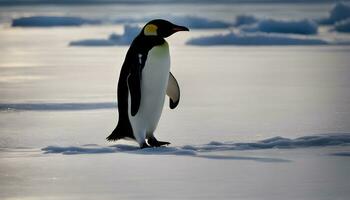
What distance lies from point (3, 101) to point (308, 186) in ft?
15.3

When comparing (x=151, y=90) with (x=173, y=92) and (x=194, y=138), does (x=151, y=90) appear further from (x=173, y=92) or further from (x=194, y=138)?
(x=173, y=92)

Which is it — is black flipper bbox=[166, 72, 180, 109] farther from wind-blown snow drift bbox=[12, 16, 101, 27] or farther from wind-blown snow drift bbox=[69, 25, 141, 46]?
wind-blown snow drift bbox=[12, 16, 101, 27]

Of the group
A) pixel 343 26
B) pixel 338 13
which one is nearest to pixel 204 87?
pixel 343 26

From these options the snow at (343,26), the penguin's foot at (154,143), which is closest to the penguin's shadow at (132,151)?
the penguin's foot at (154,143)

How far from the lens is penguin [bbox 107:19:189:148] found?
4.92 metres

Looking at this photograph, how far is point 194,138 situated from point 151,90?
43 cm

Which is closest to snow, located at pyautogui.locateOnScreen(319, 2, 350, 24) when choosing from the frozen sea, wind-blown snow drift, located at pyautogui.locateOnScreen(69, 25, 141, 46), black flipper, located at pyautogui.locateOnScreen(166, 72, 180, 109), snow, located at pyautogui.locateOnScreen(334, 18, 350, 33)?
snow, located at pyautogui.locateOnScreen(334, 18, 350, 33)

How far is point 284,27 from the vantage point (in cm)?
1952

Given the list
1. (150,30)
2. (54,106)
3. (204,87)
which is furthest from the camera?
(204,87)

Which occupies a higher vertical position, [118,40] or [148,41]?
[148,41]

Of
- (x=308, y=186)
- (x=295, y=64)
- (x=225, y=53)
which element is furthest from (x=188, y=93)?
(x=225, y=53)

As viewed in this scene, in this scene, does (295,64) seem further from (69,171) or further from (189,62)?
(69,171)

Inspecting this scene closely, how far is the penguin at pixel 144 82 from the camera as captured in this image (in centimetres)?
492

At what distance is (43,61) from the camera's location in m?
13.9
